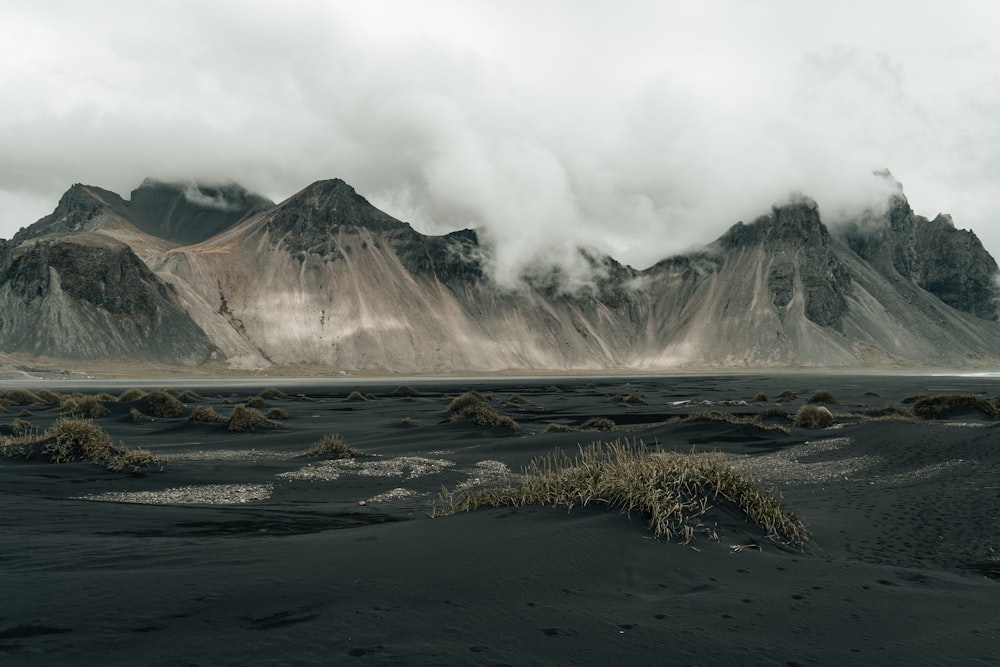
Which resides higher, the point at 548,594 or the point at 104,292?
the point at 104,292

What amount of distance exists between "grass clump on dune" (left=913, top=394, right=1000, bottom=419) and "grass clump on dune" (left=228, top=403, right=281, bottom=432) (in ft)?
118

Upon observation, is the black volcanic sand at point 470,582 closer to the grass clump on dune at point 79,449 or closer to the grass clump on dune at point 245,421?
the grass clump on dune at point 79,449

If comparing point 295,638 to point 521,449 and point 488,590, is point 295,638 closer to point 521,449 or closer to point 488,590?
point 488,590

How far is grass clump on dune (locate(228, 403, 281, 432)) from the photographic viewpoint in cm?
3234

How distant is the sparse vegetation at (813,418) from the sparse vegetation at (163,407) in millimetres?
36760

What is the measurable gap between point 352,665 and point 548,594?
2.86 meters

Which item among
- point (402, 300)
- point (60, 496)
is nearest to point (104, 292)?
point (402, 300)

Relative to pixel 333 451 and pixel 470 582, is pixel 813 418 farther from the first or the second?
pixel 470 582

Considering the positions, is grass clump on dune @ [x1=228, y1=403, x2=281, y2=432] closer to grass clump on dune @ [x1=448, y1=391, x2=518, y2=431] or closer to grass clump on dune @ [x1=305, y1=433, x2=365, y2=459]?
grass clump on dune @ [x1=305, y1=433, x2=365, y2=459]

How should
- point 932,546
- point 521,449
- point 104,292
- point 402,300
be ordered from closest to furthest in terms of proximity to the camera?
point 932,546 → point 521,449 → point 104,292 → point 402,300

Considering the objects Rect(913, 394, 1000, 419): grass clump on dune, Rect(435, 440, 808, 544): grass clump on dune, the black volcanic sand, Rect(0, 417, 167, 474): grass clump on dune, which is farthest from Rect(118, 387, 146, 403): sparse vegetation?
Rect(913, 394, 1000, 419): grass clump on dune

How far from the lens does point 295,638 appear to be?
19.6 feet

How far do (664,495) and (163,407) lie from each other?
Answer: 39.0 meters

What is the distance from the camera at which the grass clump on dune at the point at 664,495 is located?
10344mm
